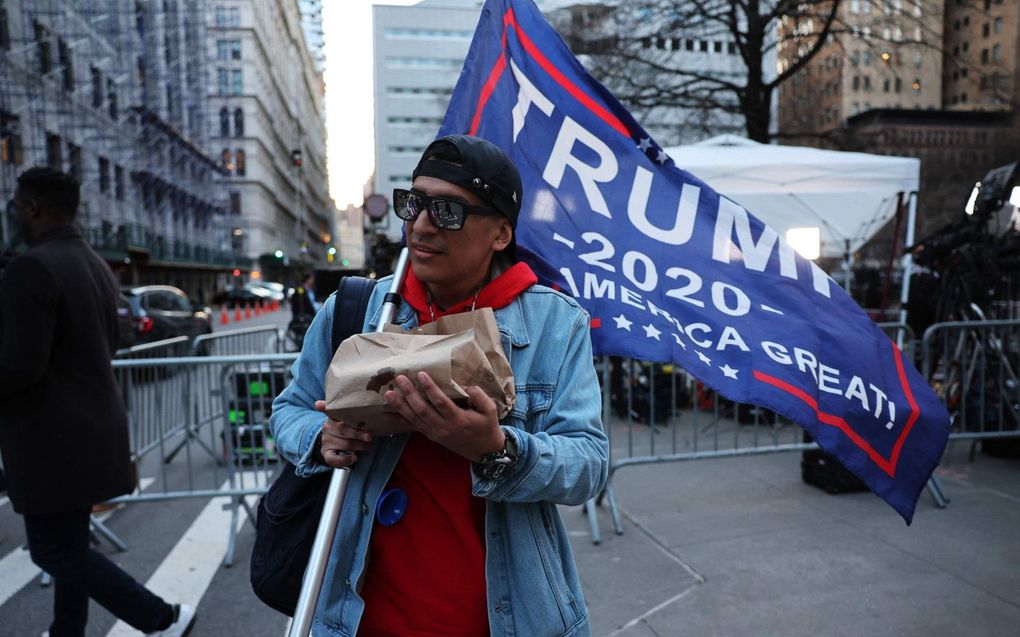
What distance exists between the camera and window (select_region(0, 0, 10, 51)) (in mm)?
22188

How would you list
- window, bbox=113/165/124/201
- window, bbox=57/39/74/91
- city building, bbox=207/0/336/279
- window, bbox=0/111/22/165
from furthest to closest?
city building, bbox=207/0/336/279 < window, bbox=113/165/124/201 < window, bbox=57/39/74/91 < window, bbox=0/111/22/165

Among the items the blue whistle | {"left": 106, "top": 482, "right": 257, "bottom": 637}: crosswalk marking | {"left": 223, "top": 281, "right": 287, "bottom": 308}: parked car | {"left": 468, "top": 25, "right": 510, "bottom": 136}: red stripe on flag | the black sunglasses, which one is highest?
{"left": 468, "top": 25, "right": 510, "bottom": 136}: red stripe on flag

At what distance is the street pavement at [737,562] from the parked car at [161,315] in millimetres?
7392

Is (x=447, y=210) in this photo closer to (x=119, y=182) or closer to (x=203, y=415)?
(x=203, y=415)

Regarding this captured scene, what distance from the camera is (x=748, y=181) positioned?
8.30 m

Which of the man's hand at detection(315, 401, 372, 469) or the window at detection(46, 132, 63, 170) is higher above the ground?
the window at detection(46, 132, 63, 170)

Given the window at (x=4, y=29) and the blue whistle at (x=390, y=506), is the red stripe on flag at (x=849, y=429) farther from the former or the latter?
the window at (x=4, y=29)

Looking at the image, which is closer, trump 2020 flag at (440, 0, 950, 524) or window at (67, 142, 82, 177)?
trump 2020 flag at (440, 0, 950, 524)

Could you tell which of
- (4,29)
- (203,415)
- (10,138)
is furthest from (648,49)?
(10,138)

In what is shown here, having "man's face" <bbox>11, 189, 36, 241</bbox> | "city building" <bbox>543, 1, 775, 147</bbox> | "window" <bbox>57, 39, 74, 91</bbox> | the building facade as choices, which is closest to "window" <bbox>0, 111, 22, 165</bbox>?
"window" <bbox>57, 39, 74, 91</bbox>

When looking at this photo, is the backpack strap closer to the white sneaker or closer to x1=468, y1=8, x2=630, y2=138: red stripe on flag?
x1=468, y1=8, x2=630, y2=138: red stripe on flag

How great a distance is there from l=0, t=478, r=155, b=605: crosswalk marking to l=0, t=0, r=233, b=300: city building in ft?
66.2

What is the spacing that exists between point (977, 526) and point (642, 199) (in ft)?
11.6

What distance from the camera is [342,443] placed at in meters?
1.51
